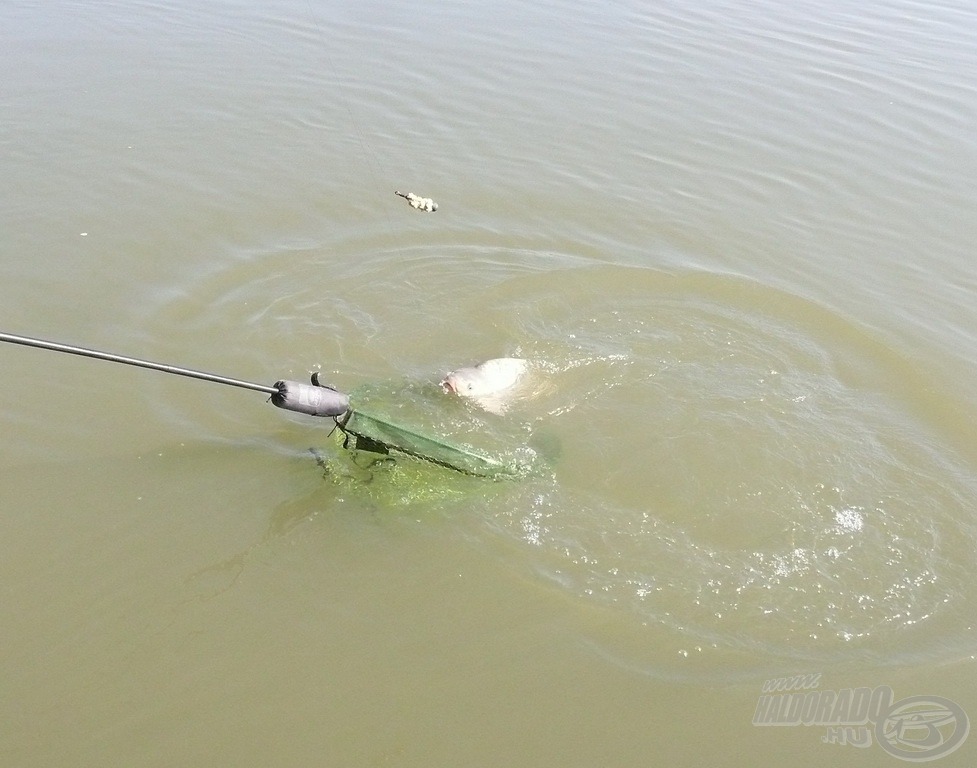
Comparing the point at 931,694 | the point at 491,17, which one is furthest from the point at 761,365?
the point at 491,17

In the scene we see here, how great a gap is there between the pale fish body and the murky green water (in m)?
0.24

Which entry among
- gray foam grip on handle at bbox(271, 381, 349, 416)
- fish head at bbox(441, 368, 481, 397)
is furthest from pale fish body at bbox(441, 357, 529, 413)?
gray foam grip on handle at bbox(271, 381, 349, 416)

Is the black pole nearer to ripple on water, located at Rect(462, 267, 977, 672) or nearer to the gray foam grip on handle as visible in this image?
the gray foam grip on handle

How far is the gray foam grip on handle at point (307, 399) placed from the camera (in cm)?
419

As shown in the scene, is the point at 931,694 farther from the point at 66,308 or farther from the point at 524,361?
the point at 66,308

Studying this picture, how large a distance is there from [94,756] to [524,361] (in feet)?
12.5

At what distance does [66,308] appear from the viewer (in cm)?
646

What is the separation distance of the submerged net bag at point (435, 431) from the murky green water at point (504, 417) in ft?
0.50

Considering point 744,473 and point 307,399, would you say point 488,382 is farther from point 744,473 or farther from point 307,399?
point 307,399

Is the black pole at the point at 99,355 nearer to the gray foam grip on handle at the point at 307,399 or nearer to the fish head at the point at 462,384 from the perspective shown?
the gray foam grip on handle at the point at 307,399

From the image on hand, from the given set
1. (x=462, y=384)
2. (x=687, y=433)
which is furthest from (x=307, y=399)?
(x=687, y=433)

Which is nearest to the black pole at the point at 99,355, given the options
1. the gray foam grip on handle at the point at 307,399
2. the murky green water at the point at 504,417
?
the gray foam grip on handle at the point at 307,399

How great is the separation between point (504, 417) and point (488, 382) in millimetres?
297

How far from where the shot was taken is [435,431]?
580 cm
